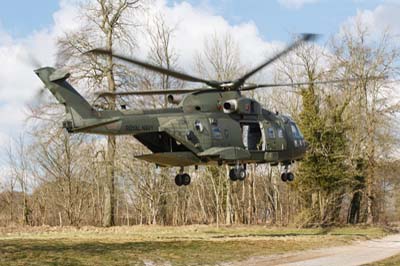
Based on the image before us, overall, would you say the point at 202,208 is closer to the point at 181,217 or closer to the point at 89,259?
the point at 181,217

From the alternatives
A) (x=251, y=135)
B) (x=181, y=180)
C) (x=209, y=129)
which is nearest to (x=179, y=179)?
(x=181, y=180)

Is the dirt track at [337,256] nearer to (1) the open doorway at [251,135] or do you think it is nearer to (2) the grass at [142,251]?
(2) the grass at [142,251]

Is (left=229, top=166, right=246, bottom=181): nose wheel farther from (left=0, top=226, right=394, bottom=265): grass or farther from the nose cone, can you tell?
the nose cone

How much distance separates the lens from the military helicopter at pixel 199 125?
1939 centimetres

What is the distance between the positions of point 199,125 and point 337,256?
22.6 ft

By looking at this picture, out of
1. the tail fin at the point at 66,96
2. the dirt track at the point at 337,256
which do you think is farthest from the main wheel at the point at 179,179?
the tail fin at the point at 66,96

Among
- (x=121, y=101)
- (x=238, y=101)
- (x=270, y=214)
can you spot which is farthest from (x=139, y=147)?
(x=238, y=101)

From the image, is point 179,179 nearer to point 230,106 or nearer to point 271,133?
point 230,106

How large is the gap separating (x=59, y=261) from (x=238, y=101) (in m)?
9.72

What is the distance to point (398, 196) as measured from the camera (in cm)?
4394

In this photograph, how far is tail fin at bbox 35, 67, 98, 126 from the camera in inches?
758

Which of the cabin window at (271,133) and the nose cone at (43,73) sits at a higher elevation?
the nose cone at (43,73)

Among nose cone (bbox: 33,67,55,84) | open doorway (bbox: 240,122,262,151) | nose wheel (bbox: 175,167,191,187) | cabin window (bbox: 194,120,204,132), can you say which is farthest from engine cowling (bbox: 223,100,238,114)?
nose cone (bbox: 33,67,55,84)

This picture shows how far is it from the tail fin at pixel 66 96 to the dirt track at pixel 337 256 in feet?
22.4
